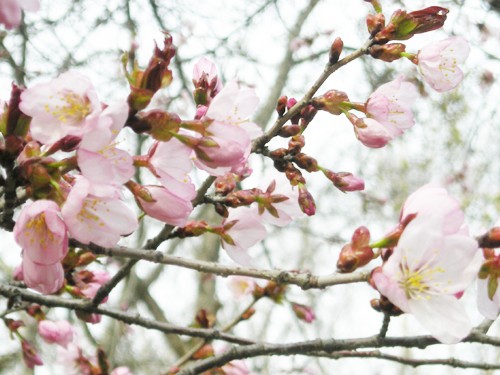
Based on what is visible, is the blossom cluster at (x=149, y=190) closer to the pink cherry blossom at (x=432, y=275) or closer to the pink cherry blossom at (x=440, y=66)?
the pink cherry blossom at (x=432, y=275)

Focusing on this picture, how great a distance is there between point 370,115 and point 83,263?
73 centimetres

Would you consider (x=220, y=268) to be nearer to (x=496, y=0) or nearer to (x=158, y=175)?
(x=158, y=175)

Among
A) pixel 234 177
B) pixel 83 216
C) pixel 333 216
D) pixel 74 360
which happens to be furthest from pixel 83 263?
pixel 333 216

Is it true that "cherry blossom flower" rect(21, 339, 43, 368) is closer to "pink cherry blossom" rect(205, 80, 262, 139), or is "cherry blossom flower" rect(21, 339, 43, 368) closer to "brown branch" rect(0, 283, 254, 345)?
"brown branch" rect(0, 283, 254, 345)

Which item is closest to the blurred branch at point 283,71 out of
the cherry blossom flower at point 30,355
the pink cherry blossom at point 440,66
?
the cherry blossom flower at point 30,355

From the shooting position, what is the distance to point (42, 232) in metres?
0.84

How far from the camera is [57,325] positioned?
1.72 m

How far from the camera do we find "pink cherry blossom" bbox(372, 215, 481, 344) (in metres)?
0.81

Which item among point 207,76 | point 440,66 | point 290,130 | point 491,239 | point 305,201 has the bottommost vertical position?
point 491,239

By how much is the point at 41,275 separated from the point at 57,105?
26 centimetres

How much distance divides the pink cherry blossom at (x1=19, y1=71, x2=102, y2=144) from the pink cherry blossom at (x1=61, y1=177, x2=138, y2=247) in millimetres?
86

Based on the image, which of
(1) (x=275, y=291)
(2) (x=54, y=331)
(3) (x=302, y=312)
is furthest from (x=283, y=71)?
(2) (x=54, y=331)

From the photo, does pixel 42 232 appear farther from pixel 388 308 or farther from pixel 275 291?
pixel 275 291

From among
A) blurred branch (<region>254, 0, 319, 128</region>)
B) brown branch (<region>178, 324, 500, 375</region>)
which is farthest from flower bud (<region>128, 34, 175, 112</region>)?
blurred branch (<region>254, 0, 319, 128</region>)
